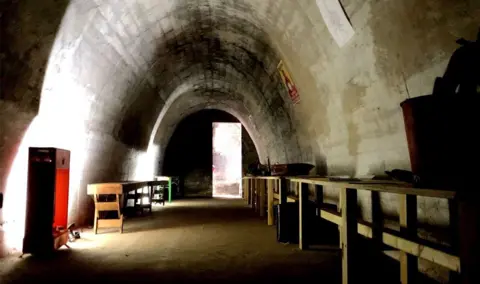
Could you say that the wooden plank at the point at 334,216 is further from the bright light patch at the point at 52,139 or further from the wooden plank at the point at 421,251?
the bright light patch at the point at 52,139

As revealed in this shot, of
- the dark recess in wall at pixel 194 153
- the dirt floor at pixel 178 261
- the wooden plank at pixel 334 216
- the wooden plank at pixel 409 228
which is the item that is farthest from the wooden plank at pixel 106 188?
the dark recess in wall at pixel 194 153

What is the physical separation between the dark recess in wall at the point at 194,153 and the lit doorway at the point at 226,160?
23cm

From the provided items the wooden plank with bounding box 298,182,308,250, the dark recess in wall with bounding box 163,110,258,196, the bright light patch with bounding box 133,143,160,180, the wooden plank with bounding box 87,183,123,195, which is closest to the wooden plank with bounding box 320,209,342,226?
the wooden plank with bounding box 298,182,308,250

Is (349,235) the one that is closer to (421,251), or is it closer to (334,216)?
(334,216)

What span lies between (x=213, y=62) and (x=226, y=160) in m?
7.48

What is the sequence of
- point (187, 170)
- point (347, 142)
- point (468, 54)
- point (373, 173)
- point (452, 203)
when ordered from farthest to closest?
point (187, 170)
point (347, 142)
point (373, 173)
point (452, 203)
point (468, 54)

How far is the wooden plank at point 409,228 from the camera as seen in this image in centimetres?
261

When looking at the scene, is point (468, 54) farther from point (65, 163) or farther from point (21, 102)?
point (65, 163)

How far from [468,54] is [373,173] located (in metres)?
2.20

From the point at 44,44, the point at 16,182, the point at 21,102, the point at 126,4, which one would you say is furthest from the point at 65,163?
the point at 126,4

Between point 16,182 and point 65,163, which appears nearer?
point 16,182

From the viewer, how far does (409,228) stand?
2627 mm

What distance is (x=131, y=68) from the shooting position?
6.59m

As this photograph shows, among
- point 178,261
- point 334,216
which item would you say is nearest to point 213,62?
point 178,261
